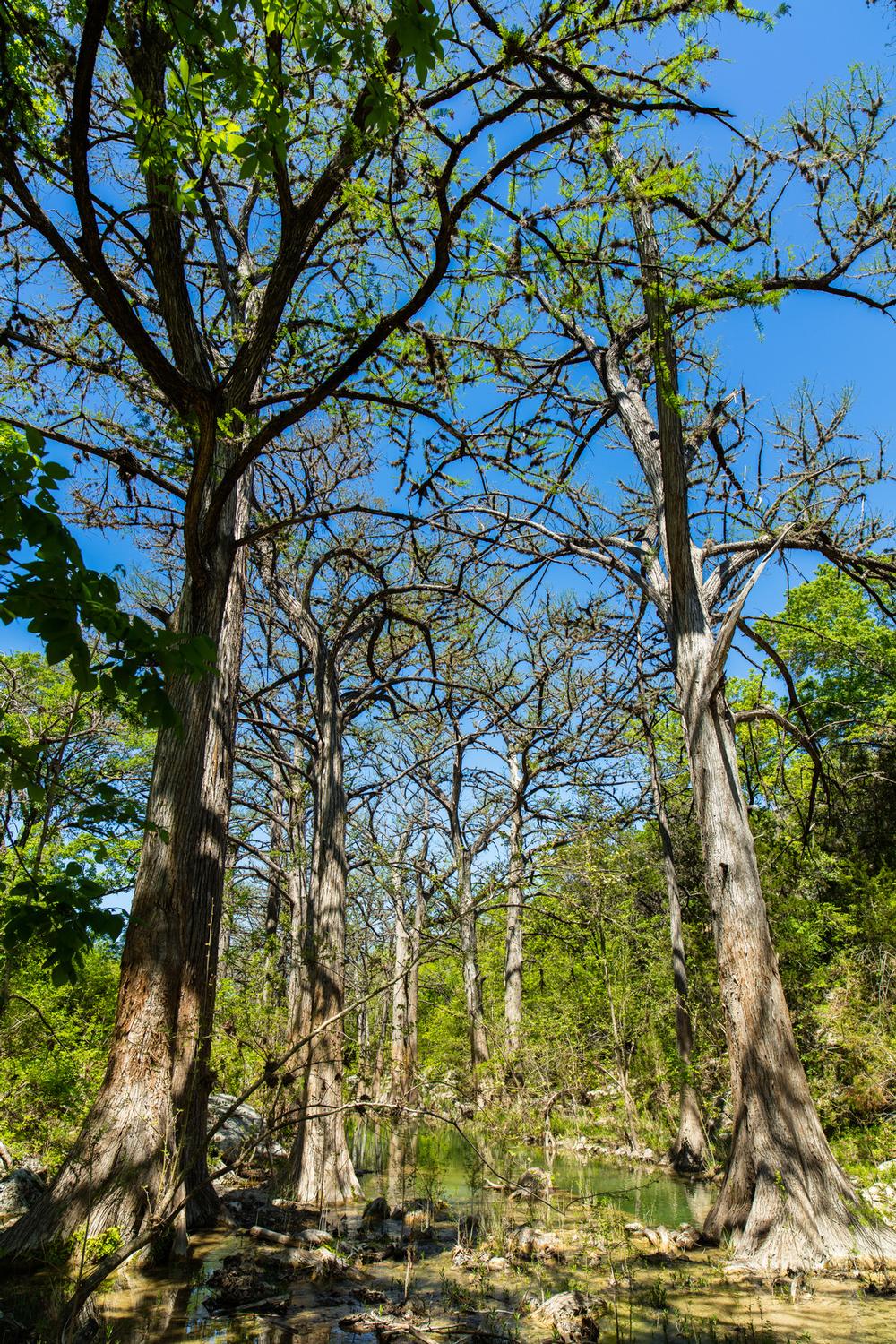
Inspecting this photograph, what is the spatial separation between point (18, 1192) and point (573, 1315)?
225 inches

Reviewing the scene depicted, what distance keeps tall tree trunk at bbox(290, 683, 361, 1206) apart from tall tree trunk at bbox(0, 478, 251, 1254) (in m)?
1.39

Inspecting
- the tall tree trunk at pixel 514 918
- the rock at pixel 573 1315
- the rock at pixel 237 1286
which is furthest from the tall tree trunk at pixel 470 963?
the rock at pixel 573 1315

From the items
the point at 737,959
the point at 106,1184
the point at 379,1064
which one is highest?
the point at 737,959

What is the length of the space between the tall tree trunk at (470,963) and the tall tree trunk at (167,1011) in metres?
10.8

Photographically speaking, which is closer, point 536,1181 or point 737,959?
point 737,959

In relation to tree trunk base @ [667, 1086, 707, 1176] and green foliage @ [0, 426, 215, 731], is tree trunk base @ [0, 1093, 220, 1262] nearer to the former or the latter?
green foliage @ [0, 426, 215, 731]

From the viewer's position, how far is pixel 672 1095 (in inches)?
580

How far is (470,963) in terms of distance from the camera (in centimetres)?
1828

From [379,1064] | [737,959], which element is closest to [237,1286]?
[737,959]

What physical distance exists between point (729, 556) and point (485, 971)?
23829mm

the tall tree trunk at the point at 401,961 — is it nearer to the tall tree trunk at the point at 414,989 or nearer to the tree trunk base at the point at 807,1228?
the tall tree trunk at the point at 414,989

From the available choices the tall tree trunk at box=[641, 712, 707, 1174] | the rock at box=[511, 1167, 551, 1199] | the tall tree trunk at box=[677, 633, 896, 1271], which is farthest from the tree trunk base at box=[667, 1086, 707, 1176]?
the tall tree trunk at box=[677, 633, 896, 1271]

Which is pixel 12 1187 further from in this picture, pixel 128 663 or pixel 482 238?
pixel 482 238

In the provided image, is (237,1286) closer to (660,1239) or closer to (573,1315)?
(573,1315)
